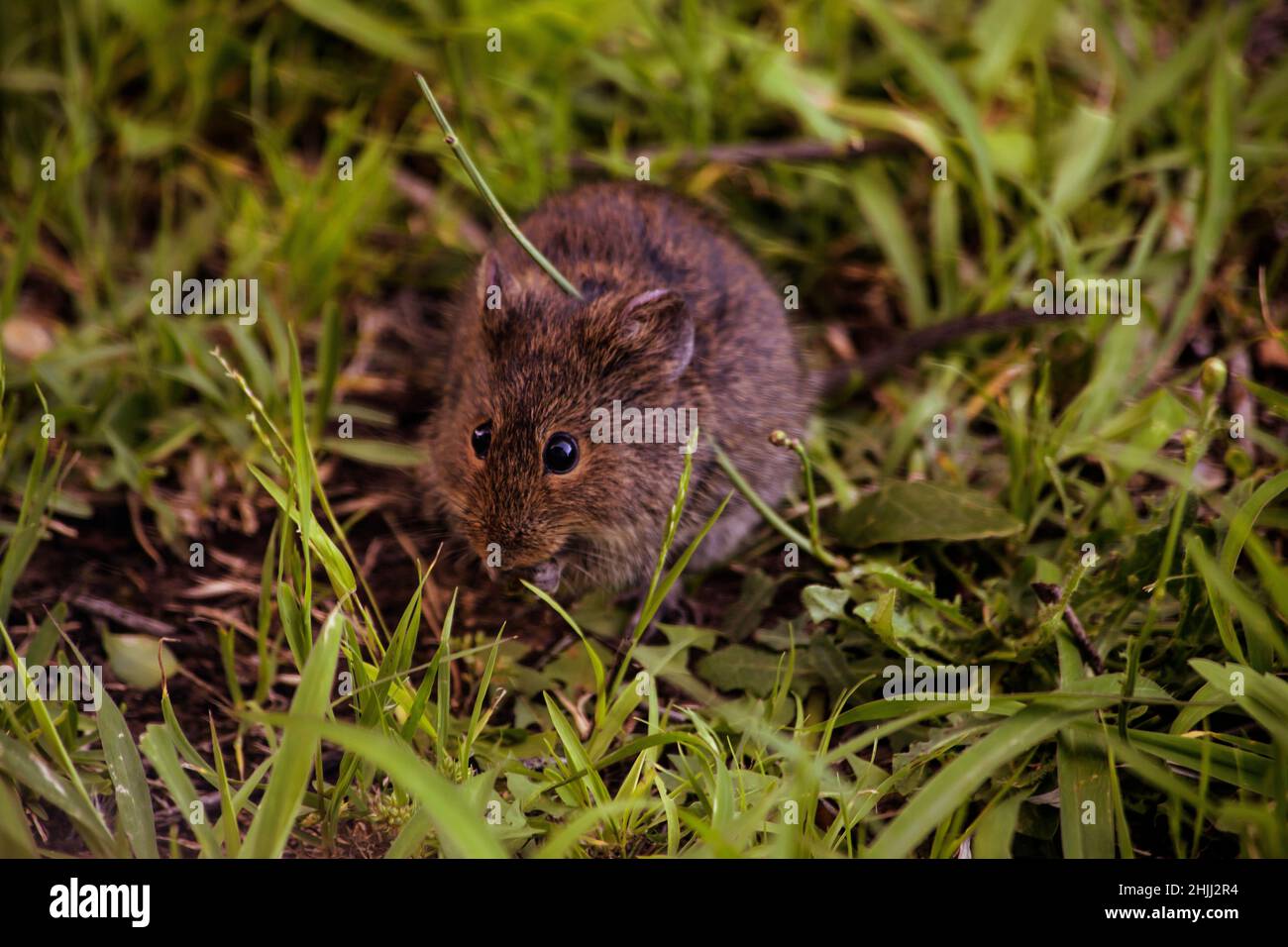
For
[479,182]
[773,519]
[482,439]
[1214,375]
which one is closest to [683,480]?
[773,519]

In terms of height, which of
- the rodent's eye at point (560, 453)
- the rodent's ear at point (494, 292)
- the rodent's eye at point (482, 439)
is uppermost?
the rodent's ear at point (494, 292)

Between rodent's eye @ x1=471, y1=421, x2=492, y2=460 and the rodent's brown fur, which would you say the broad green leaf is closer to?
the rodent's brown fur

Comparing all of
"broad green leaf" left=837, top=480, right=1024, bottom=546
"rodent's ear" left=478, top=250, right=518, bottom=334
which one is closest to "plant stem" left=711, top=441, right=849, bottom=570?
"broad green leaf" left=837, top=480, right=1024, bottom=546

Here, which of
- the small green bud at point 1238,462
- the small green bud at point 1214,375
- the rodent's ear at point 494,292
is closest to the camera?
the small green bud at point 1214,375

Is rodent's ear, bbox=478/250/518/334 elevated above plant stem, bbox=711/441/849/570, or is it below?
above

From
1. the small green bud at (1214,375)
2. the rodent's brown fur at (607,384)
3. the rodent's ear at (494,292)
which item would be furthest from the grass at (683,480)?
the rodent's ear at (494,292)

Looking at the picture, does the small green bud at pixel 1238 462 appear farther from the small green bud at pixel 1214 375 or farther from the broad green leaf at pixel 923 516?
the broad green leaf at pixel 923 516

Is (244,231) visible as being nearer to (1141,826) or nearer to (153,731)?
(153,731)
